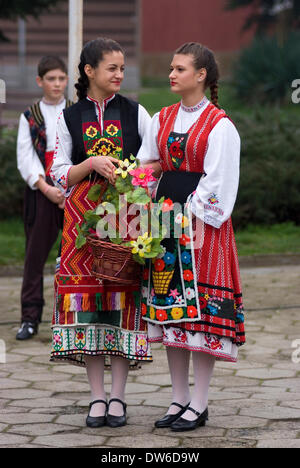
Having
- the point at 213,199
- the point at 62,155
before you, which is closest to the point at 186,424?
the point at 213,199

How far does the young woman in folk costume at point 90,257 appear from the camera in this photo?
4.79 metres

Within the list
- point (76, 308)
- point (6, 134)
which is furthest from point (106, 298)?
point (6, 134)

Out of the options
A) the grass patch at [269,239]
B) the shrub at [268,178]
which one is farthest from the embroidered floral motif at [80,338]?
the shrub at [268,178]

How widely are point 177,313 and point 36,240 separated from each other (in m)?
2.52

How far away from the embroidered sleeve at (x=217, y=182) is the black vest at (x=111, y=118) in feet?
1.63

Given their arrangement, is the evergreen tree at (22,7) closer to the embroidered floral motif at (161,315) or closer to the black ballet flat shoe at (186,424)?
the embroidered floral motif at (161,315)

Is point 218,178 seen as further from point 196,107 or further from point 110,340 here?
point 110,340

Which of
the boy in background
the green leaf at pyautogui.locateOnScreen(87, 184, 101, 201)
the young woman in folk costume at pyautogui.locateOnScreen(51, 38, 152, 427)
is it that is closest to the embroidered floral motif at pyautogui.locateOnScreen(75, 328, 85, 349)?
the young woman in folk costume at pyautogui.locateOnScreen(51, 38, 152, 427)

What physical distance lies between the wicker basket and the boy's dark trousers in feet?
7.72

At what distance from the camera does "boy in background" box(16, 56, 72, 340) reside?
674 cm

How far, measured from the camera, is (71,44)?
6500 millimetres

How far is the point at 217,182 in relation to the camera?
14.9 feet

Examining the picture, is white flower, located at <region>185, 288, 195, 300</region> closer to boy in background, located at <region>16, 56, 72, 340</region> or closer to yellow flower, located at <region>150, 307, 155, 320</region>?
yellow flower, located at <region>150, 307, 155, 320</region>

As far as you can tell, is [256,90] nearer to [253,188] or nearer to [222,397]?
[253,188]
